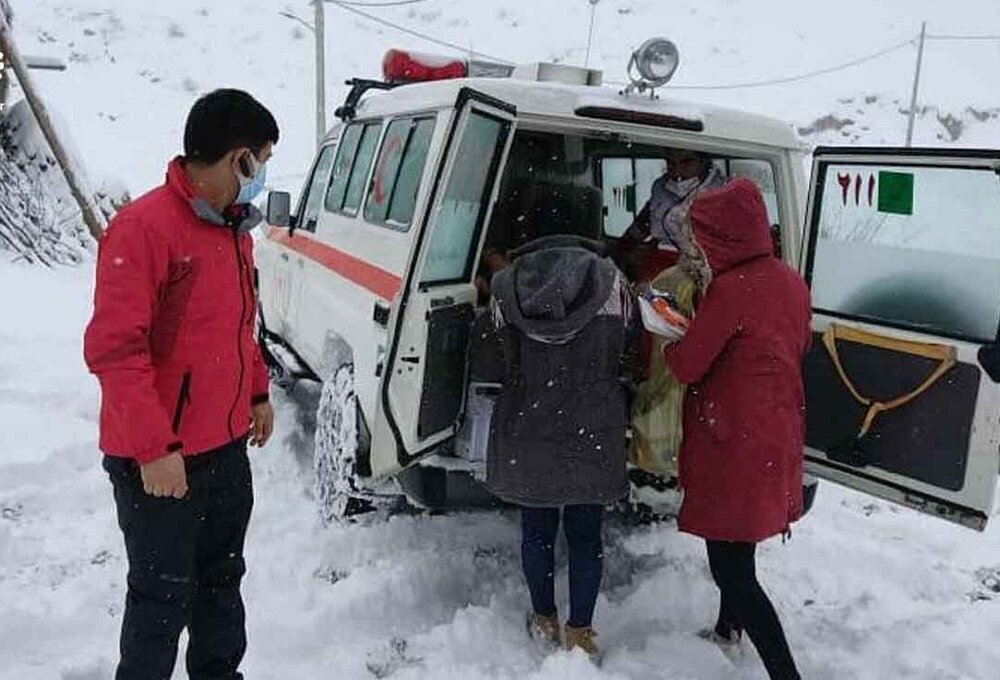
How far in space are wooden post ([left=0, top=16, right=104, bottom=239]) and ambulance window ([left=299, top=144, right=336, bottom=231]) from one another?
21.2ft

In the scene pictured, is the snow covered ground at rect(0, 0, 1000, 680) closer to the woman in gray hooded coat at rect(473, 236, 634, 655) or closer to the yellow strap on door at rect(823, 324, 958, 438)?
the woman in gray hooded coat at rect(473, 236, 634, 655)

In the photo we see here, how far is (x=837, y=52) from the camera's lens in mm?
36125

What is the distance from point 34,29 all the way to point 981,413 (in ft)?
115

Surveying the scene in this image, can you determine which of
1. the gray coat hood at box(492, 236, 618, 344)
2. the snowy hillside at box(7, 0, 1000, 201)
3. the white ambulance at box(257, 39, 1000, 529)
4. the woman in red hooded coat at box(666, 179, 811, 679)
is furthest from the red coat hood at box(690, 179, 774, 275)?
the snowy hillside at box(7, 0, 1000, 201)

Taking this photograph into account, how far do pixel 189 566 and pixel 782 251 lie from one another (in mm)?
2885

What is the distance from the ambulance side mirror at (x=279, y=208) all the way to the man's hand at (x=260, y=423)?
304cm

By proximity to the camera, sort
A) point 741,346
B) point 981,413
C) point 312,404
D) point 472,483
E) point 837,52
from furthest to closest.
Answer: point 837,52 → point 312,404 → point 472,483 → point 981,413 → point 741,346

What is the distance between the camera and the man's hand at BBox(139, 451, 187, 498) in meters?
2.28

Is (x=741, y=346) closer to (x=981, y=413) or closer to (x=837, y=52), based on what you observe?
(x=981, y=413)

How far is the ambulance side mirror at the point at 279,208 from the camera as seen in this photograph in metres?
5.82

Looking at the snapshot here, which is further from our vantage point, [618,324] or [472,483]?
[472,483]

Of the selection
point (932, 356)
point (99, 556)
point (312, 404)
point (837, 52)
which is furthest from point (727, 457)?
point (837, 52)

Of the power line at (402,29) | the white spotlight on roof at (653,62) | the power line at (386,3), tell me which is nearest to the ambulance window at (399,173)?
the white spotlight on roof at (653,62)

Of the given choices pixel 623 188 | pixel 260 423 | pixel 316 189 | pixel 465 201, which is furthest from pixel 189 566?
pixel 623 188
